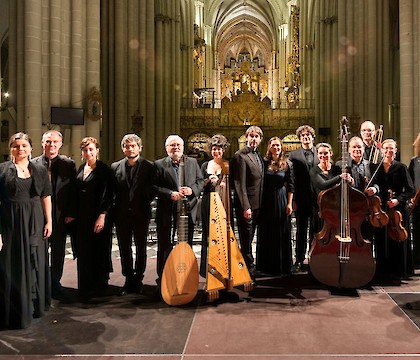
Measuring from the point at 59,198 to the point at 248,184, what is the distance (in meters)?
2.20

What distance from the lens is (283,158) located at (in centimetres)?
557

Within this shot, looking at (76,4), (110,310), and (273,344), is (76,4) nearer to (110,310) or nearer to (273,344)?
(110,310)

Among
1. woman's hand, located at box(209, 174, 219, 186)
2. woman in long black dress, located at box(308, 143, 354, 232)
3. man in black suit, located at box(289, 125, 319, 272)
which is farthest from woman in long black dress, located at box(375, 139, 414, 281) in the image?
woman's hand, located at box(209, 174, 219, 186)

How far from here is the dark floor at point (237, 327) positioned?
3.36 meters

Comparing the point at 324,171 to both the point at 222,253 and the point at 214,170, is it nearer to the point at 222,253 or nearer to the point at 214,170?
the point at 214,170

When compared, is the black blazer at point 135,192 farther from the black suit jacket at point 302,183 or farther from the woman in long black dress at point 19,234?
the black suit jacket at point 302,183

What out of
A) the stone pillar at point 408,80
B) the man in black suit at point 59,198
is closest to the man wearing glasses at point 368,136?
the man in black suit at point 59,198

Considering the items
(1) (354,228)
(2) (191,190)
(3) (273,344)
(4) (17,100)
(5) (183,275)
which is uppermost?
(4) (17,100)

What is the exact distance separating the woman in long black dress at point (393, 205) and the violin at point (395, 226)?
8 centimetres

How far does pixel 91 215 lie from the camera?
489cm

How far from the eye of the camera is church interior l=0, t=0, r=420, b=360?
357 centimetres

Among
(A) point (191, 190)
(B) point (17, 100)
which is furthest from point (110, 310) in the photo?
(B) point (17, 100)

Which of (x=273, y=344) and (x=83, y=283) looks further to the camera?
Result: (x=83, y=283)

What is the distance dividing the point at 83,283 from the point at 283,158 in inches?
110
